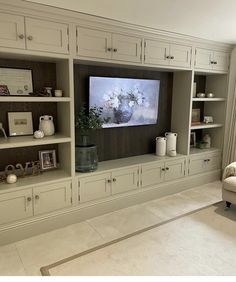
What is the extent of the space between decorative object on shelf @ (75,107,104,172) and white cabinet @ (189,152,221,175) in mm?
1727

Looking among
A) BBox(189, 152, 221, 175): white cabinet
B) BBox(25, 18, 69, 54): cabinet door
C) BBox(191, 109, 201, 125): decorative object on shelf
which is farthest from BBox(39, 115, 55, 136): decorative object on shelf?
BBox(191, 109, 201, 125): decorative object on shelf

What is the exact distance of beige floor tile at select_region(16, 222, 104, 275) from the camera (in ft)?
7.28

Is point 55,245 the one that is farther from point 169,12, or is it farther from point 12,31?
point 169,12

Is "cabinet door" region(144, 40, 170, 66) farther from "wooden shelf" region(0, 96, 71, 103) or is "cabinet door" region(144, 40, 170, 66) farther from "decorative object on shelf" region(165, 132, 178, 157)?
"wooden shelf" region(0, 96, 71, 103)

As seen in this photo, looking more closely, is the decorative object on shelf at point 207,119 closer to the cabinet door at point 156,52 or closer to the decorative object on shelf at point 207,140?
the decorative object on shelf at point 207,140

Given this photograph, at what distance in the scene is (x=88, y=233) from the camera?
2.69 metres

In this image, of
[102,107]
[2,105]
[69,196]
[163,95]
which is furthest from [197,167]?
[2,105]

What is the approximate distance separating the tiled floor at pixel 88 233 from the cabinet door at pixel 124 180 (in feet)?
0.91

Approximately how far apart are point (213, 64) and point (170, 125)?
1.16m

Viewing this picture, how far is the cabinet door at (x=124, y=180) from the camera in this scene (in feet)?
10.4

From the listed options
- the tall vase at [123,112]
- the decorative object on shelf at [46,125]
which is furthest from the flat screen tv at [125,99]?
the decorative object on shelf at [46,125]

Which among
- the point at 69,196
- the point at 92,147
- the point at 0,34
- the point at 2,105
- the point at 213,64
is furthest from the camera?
the point at 213,64

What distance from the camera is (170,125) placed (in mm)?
4086

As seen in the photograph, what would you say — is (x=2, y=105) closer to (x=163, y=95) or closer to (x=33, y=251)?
(x=33, y=251)
